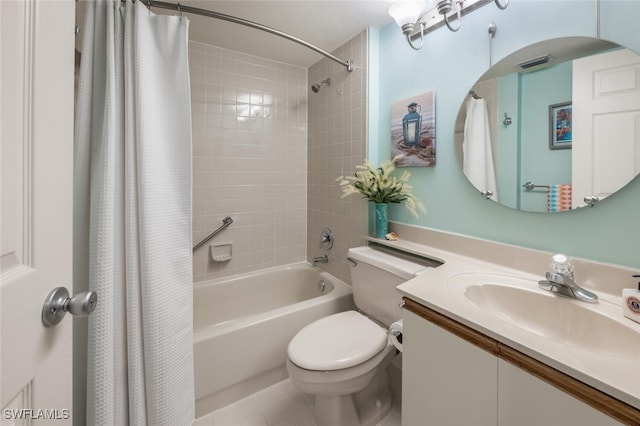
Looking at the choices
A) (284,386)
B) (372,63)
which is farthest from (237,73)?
(284,386)

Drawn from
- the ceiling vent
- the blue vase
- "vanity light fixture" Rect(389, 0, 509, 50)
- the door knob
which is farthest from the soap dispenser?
the door knob

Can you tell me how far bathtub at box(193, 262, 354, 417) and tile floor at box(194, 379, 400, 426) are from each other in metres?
0.04

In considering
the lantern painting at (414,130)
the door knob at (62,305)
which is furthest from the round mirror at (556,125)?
the door knob at (62,305)

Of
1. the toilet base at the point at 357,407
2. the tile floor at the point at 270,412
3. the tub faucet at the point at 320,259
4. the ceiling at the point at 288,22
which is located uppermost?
the ceiling at the point at 288,22

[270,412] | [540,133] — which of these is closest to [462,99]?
[540,133]

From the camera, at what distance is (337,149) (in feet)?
6.50

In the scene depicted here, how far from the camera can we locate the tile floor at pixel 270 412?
137cm

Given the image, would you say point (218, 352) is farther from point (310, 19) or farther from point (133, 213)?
point (310, 19)

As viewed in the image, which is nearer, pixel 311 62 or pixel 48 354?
pixel 48 354

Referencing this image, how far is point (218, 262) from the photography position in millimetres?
2086

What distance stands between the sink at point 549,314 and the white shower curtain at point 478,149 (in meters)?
0.40

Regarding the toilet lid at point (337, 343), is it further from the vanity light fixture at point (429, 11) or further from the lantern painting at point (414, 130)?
the vanity light fixture at point (429, 11)

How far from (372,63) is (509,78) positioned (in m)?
0.84

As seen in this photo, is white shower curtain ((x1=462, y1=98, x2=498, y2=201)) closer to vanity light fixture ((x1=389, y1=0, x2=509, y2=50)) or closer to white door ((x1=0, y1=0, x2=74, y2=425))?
vanity light fixture ((x1=389, y1=0, x2=509, y2=50))
